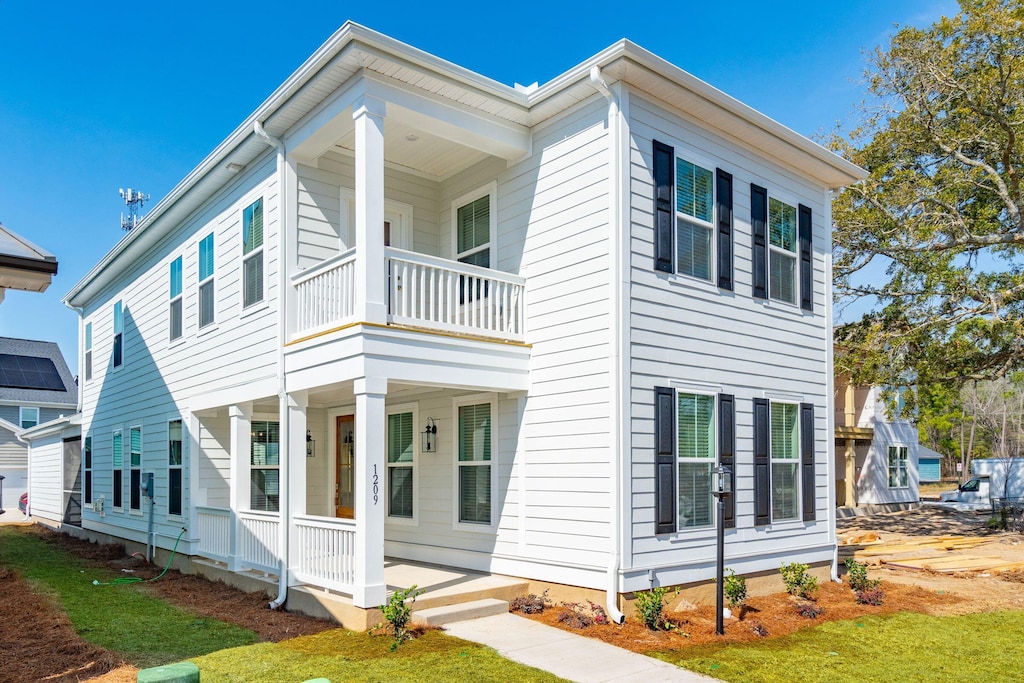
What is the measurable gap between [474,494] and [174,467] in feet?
21.0

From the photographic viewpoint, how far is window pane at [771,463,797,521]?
35.1 feet

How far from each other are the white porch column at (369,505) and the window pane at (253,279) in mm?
3771

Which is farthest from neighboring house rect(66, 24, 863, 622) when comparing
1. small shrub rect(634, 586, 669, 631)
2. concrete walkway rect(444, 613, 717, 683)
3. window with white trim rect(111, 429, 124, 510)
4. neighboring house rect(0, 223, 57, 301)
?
window with white trim rect(111, 429, 124, 510)

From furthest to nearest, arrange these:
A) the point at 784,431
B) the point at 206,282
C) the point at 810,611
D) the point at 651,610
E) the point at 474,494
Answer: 1. the point at 206,282
2. the point at 784,431
3. the point at 474,494
4. the point at 810,611
5. the point at 651,610

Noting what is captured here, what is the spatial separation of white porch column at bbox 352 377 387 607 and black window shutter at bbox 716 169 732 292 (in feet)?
15.9

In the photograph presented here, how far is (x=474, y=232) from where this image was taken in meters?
11.1

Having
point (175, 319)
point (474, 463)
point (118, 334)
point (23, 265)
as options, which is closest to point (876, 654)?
point (474, 463)

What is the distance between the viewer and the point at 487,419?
1025cm

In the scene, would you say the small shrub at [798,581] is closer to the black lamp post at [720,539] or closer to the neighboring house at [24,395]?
the black lamp post at [720,539]

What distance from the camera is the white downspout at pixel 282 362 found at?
9.34m

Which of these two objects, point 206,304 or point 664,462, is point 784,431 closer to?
point 664,462

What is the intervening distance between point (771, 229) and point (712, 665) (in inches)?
254

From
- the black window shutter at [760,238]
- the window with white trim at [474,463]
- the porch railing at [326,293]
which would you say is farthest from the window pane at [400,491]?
the black window shutter at [760,238]

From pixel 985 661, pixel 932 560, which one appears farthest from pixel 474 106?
pixel 932 560
